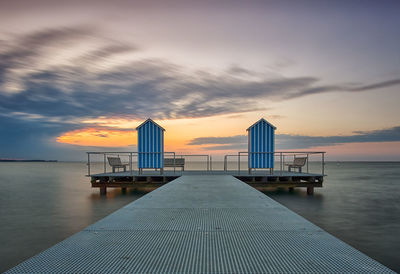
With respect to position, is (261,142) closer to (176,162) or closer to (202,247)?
(176,162)

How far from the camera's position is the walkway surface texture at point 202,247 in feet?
6.26

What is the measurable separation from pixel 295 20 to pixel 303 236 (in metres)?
12.5

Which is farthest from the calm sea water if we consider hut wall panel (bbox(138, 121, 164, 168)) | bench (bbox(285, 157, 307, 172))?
hut wall panel (bbox(138, 121, 164, 168))

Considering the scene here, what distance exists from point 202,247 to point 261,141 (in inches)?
382

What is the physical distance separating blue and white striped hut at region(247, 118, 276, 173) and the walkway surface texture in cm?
788

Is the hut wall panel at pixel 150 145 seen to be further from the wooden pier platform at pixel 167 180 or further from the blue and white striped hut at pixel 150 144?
the wooden pier platform at pixel 167 180

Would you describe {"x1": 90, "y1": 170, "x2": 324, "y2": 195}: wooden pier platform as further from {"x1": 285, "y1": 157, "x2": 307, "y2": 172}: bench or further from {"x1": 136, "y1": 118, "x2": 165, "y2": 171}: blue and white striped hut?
{"x1": 285, "y1": 157, "x2": 307, "y2": 172}: bench

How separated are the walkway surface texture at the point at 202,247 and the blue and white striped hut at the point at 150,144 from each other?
26.1 ft

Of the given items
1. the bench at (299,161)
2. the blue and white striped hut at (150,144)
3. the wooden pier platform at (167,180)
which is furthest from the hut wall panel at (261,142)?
the blue and white striped hut at (150,144)

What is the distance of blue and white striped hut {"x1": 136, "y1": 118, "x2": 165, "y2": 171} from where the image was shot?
1165 centimetres

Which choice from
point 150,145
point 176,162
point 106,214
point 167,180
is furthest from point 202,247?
point 176,162

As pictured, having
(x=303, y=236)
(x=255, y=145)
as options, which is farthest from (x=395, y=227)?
(x=303, y=236)

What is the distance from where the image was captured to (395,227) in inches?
291

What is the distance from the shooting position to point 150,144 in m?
11.7
